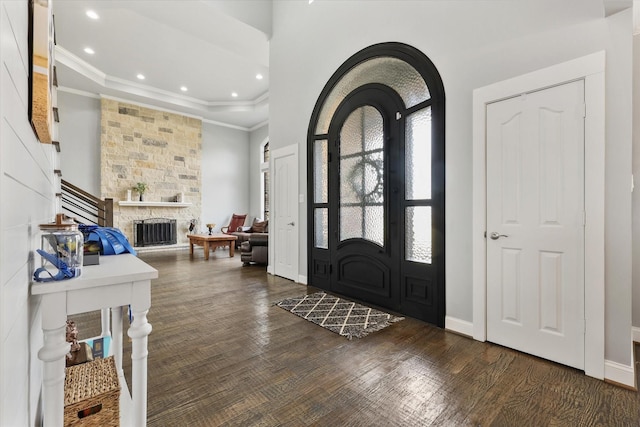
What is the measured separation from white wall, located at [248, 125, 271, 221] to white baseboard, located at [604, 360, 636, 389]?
29.2 ft

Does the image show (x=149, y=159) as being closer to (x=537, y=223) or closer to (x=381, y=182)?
(x=381, y=182)

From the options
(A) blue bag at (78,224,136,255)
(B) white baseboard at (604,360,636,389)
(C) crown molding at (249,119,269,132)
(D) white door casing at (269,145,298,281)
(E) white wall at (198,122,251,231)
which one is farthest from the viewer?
(C) crown molding at (249,119,269,132)

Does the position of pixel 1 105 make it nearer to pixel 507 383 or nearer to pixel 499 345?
pixel 507 383

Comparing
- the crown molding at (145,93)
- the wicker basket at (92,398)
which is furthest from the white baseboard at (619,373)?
the crown molding at (145,93)

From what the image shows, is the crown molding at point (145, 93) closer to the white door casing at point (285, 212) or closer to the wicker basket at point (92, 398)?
the white door casing at point (285, 212)

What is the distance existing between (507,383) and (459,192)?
58.0 inches

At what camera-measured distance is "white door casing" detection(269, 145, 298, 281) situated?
4.43 meters

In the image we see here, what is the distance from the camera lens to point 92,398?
3.89ft

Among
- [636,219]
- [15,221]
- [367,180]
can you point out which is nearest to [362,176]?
[367,180]

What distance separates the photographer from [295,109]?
4457mm

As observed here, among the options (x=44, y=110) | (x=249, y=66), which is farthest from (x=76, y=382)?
(x=249, y=66)

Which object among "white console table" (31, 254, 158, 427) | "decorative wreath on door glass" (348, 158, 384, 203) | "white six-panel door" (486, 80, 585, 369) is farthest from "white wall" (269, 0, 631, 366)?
"white console table" (31, 254, 158, 427)

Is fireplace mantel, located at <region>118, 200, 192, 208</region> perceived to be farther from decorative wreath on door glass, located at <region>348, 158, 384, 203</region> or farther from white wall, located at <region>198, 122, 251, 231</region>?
decorative wreath on door glass, located at <region>348, 158, 384, 203</region>

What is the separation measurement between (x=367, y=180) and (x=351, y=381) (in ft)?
7.28
